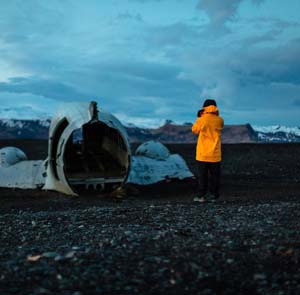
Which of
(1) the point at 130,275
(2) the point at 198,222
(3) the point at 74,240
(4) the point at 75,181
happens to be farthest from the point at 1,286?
(4) the point at 75,181

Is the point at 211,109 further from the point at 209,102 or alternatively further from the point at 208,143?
the point at 208,143

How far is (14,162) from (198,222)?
40.1 ft

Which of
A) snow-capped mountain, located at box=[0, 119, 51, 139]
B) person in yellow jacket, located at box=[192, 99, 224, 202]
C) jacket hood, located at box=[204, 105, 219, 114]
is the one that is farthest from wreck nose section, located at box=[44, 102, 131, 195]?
snow-capped mountain, located at box=[0, 119, 51, 139]

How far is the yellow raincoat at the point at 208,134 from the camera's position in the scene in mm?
12648

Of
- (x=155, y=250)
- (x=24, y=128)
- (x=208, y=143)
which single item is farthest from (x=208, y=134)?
(x=24, y=128)

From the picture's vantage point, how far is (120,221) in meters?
9.36

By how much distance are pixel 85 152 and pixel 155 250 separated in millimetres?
12475

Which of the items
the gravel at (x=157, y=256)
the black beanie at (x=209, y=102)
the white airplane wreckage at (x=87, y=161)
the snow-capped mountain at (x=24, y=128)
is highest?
the snow-capped mountain at (x=24, y=128)

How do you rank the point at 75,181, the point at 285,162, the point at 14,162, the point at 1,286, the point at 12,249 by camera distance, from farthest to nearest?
the point at 285,162 < the point at 14,162 < the point at 75,181 < the point at 12,249 < the point at 1,286

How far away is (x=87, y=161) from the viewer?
18.0m

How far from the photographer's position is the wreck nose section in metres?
15.3

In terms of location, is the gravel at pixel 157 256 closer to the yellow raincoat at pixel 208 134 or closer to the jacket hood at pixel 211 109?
the yellow raincoat at pixel 208 134

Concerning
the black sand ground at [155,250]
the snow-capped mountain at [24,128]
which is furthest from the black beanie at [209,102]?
the snow-capped mountain at [24,128]

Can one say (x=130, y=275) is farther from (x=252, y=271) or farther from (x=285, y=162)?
(x=285, y=162)
